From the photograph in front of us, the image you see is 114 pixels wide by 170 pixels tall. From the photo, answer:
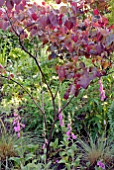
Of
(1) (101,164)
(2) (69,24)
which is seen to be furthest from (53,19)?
(1) (101,164)

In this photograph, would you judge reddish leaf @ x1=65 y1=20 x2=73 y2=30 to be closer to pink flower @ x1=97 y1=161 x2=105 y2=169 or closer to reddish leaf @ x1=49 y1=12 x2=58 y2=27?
reddish leaf @ x1=49 y1=12 x2=58 y2=27

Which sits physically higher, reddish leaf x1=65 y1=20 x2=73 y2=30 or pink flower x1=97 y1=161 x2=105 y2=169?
reddish leaf x1=65 y1=20 x2=73 y2=30

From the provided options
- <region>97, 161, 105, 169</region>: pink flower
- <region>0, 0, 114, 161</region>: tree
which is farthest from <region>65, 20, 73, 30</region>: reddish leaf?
<region>97, 161, 105, 169</region>: pink flower

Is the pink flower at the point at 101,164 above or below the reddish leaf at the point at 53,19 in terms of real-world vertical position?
below

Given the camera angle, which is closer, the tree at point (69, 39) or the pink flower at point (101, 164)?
the tree at point (69, 39)

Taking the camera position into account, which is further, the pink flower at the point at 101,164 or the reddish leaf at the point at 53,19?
the pink flower at the point at 101,164

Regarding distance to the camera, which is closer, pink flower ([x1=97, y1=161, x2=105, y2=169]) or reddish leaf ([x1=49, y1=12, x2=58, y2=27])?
reddish leaf ([x1=49, y1=12, x2=58, y2=27])

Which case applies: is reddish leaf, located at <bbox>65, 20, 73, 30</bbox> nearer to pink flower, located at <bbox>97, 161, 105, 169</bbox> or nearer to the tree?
Result: the tree

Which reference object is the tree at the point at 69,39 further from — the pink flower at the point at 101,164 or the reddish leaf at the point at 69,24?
the pink flower at the point at 101,164

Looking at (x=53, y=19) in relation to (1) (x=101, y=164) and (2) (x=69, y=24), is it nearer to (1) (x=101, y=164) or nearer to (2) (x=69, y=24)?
(2) (x=69, y=24)

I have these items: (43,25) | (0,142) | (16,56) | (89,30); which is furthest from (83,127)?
(16,56)

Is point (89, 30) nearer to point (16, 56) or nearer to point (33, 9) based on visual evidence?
point (33, 9)

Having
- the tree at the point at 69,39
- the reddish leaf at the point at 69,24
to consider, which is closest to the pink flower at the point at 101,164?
the tree at the point at 69,39

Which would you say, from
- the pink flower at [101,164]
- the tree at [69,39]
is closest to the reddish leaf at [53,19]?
the tree at [69,39]
